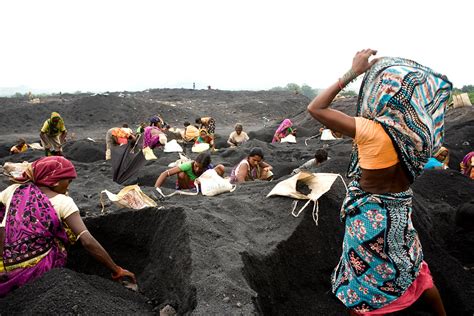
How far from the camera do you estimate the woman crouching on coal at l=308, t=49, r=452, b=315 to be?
185cm

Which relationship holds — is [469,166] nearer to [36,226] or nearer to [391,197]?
[391,197]

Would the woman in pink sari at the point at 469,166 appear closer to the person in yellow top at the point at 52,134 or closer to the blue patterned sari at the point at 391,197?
the blue patterned sari at the point at 391,197

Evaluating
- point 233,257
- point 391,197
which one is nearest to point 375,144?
point 391,197

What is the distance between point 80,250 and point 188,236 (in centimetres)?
99

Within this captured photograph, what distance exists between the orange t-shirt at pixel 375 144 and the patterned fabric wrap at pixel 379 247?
0.20m

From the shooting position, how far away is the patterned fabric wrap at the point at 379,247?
200 cm

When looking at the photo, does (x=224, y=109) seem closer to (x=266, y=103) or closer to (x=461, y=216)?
(x=266, y=103)

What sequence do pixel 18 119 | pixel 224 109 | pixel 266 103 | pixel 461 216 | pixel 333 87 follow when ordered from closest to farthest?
pixel 333 87, pixel 461 216, pixel 18 119, pixel 224 109, pixel 266 103

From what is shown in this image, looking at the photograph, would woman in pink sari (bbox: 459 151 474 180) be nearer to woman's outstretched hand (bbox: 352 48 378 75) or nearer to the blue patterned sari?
the blue patterned sari

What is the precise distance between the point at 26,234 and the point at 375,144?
206 cm

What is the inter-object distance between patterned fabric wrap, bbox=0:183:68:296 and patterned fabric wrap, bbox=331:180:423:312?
178 centimetres

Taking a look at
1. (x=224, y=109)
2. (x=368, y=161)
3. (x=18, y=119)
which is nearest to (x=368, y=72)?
(x=368, y=161)

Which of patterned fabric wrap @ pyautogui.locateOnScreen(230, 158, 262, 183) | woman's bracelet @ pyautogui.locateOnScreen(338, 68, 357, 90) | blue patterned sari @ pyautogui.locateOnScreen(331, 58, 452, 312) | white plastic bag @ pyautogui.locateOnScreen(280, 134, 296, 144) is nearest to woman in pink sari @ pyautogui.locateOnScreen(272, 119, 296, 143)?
white plastic bag @ pyautogui.locateOnScreen(280, 134, 296, 144)

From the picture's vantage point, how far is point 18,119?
18.8 metres
